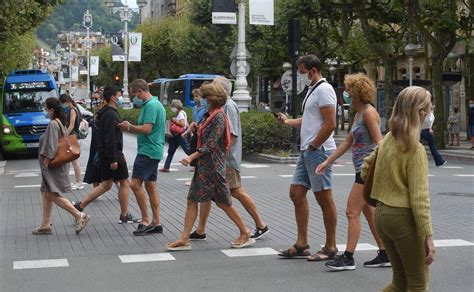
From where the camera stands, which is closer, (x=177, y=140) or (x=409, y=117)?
(x=409, y=117)

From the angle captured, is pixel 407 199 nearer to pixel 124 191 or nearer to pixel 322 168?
pixel 322 168

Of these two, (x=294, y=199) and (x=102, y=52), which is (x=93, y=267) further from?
(x=102, y=52)

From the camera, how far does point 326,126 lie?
26.0 ft

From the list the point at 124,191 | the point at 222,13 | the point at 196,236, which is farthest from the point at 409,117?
the point at 222,13

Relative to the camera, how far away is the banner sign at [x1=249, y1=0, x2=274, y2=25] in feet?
79.4

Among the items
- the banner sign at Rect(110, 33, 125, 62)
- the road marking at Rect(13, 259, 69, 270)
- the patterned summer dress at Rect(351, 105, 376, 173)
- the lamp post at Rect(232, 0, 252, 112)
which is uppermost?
the banner sign at Rect(110, 33, 125, 62)

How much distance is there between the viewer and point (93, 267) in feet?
26.9

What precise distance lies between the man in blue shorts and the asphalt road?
0.44 metres

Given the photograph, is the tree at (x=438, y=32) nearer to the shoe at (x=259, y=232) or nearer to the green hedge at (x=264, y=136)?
the green hedge at (x=264, y=136)

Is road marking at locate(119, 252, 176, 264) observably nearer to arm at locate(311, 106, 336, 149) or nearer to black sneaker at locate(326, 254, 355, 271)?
black sneaker at locate(326, 254, 355, 271)

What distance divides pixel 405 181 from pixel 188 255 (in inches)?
158

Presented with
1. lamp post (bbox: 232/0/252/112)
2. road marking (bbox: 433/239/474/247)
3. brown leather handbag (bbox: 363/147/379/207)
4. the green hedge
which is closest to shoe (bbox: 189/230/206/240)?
road marking (bbox: 433/239/474/247)

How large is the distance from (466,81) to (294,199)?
35.0 m

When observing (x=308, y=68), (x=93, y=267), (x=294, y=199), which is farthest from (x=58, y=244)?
(x=308, y=68)
